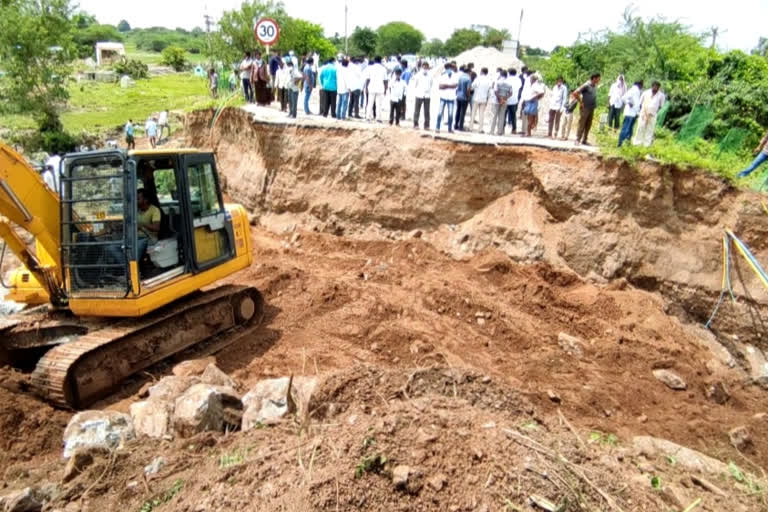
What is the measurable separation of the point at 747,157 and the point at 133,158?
1221cm

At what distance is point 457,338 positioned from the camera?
8211 mm

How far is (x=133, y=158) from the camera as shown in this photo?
625 centimetres

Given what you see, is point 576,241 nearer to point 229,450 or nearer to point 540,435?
point 540,435

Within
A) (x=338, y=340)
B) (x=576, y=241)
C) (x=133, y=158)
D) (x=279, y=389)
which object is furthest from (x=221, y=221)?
(x=576, y=241)

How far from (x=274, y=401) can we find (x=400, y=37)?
94.8m

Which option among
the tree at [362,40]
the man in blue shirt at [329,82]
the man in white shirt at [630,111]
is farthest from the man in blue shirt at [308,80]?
the tree at [362,40]

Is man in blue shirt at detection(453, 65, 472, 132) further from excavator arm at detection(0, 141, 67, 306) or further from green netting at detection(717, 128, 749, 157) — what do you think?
excavator arm at detection(0, 141, 67, 306)

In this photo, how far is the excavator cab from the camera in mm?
6219

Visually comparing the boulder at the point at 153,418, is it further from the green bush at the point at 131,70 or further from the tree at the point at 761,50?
the green bush at the point at 131,70

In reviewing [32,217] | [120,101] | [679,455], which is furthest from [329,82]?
[120,101]

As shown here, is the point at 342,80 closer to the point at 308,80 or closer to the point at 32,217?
the point at 308,80

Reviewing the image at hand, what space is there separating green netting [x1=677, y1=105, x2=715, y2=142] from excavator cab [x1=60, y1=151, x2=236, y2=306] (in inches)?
422

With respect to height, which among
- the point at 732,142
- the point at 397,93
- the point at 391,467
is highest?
the point at 397,93

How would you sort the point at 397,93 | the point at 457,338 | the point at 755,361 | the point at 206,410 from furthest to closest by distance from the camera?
the point at 397,93, the point at 755,361, the point at 457,338, the point at 206,410
